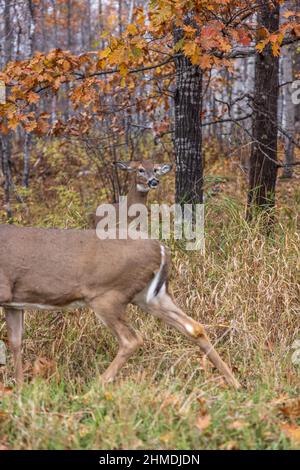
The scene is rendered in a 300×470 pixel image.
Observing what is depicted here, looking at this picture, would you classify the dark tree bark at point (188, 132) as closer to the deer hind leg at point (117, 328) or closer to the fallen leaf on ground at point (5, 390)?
the deer hind leg at point (117, 328)

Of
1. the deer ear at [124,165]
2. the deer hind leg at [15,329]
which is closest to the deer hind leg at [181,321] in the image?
the deer hind leg at [15,329]

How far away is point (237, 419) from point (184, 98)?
169 inches

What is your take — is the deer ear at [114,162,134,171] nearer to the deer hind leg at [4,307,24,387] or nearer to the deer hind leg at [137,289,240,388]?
the deer hind leg at [4,307,24,387]

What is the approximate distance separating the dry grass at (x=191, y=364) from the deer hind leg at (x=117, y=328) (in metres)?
0.11

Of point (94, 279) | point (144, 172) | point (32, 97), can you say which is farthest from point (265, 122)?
point (94, 279)

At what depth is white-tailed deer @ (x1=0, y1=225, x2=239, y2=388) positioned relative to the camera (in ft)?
18.0

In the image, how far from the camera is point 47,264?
5.61 meters

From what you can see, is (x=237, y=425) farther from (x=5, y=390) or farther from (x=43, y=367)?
(x=43, y=367)

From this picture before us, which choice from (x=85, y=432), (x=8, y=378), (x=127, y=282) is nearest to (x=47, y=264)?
(x=127, y=282)

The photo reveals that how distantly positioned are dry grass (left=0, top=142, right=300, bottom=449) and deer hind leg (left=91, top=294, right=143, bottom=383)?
11 cm

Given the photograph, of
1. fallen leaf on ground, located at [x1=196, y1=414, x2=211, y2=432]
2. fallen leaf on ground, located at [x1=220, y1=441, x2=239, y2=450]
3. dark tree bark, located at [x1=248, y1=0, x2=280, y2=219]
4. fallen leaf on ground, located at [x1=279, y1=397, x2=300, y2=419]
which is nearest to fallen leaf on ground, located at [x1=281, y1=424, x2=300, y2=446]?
fallen leaf on ground, located at [x1=279, y1=397, x2=300, y2=419]

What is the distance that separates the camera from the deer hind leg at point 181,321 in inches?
215
